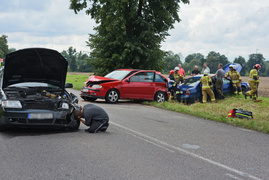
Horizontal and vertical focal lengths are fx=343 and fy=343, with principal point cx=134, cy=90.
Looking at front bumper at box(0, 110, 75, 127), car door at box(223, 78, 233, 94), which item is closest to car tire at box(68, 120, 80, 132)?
front bumper at box(0, 110, 75, 127)

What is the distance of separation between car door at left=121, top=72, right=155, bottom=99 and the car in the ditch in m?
7.18

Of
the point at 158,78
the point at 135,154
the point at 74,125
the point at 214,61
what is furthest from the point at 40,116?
the point at 214,61

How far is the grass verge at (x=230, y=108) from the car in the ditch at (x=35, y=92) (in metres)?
5.26

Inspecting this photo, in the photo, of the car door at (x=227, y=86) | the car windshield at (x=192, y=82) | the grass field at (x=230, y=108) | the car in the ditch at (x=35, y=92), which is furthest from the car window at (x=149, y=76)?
the car in the ditch at (x=35, y=92)

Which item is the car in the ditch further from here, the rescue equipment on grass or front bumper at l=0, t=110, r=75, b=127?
the rescue equipment on grass

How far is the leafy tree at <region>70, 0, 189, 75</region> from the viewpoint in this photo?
26891 mm

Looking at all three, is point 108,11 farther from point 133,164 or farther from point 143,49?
point 133,164

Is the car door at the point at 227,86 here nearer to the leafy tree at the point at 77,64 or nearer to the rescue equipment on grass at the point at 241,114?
the rescue equipment on grass at the point at 241,114

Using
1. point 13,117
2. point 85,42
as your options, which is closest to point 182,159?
point 13,117

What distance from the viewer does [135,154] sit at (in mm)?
6078

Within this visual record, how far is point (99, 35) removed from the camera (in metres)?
28.9

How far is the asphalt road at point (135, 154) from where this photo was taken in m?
4.88

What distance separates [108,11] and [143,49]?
419 cm

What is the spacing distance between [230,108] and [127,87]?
15.7 ft
